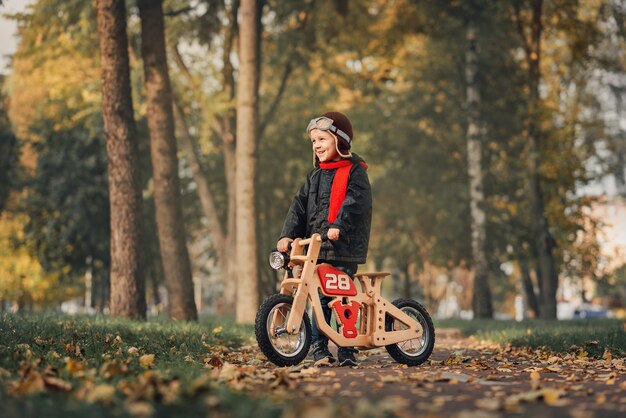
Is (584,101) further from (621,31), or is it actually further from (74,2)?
(74,2)

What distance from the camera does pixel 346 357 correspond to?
25.6 ft

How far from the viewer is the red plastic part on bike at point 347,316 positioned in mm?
7652

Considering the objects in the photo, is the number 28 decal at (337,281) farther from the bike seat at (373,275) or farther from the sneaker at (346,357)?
the sneaker at (346,357)

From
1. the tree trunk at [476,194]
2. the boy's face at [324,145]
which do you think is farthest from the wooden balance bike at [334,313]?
the tree trunk at [476,194]

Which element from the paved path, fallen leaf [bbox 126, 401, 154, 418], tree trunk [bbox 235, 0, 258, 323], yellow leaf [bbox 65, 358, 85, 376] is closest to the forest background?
tree trunk [bbox 235, 0, 258, 323]

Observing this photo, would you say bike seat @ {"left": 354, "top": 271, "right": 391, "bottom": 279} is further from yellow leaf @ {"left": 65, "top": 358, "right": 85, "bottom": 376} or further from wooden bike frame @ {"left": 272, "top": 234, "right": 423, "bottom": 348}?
yellow leaf @ {"left": 65, "top": 358, "right": 85, "bottom": 376}

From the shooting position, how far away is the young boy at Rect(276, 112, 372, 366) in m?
7.66

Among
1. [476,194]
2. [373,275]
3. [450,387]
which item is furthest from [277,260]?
[476,194]

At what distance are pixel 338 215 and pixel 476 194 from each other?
16.5 metres

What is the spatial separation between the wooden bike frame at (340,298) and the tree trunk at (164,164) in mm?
6909

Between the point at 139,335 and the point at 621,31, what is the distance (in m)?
16.2

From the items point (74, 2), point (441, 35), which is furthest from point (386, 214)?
point (74, 2)

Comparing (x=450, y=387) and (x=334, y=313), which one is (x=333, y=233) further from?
(x=450, y=387)

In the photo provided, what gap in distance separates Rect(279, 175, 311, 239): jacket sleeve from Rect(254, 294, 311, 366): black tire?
72cm
